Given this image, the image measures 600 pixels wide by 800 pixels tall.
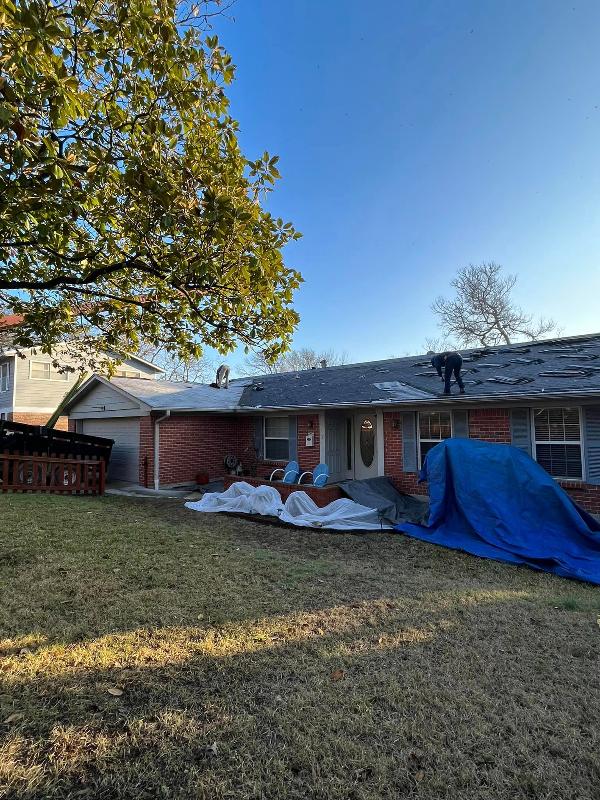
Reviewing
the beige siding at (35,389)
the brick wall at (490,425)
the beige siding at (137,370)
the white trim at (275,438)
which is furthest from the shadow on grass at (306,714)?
the beige siding at (137,370)

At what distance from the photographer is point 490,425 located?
29.1 ft

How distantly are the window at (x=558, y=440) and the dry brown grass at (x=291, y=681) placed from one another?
3.36m

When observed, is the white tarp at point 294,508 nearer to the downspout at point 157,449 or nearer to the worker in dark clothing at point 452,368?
the downspout at point 157,449

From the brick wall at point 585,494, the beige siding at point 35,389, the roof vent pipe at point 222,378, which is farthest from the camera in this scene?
the beige siding at point 35,389

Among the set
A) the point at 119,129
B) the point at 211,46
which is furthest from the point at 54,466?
the point at 211,46

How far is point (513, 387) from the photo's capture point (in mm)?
8406

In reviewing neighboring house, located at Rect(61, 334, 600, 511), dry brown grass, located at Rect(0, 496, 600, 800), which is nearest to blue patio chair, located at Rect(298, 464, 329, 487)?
neighboring house, located at Rect(61, 334, 600, 511)

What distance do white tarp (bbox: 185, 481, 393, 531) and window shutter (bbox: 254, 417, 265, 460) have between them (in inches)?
106

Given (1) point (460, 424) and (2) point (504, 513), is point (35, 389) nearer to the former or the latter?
(1) point (460, 424)

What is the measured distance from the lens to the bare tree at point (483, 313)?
27312 mm

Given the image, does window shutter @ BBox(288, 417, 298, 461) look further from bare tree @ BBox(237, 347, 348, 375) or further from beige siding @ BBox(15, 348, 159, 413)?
bare tree @ BBox(237, 347, 348, 375)

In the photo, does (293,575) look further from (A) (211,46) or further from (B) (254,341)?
(A) (211,46)

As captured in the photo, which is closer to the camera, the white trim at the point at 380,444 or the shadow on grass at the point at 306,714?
the shadow on grass at the point at 306,714

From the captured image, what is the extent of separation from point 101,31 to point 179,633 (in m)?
5.22
